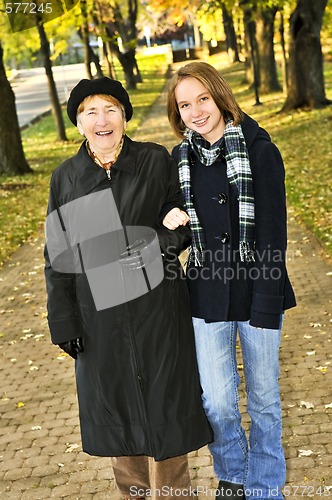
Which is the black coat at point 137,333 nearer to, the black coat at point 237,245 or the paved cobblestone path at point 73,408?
the black coat at point 237,245

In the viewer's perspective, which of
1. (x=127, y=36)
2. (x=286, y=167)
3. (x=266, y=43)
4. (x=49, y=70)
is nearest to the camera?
(x=286, y=167)

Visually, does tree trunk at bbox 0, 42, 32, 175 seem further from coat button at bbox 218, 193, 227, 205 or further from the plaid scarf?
coat button at bbox 218, 193, 227, 205

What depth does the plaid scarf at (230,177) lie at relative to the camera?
3.92 meters

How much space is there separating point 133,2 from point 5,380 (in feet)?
149

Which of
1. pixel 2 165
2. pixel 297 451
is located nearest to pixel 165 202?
pixel 297 451

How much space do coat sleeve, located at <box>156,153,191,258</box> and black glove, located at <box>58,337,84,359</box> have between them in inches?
25.1

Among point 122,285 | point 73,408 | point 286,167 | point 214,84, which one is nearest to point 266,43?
point 286,167

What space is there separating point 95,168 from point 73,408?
9.69 ft

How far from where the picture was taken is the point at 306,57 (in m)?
24.5

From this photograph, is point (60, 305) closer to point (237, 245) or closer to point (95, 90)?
point (237, 245)

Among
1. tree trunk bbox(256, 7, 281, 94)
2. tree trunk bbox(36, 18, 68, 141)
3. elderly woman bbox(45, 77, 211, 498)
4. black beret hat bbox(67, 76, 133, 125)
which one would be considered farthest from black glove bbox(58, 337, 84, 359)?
tree trunk bbox(256, 7, 281, 94)

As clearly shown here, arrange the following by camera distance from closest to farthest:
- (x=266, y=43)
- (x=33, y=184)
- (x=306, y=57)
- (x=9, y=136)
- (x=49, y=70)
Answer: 1. (x=33, y=184)
2. (x=9, y=136)
3. (x=306, y=57)
4. (x=49, y=70)
5. (x=266, y=43)

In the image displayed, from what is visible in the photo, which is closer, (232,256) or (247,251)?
(247,251)

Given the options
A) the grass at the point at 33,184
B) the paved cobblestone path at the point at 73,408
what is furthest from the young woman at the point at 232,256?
the grass at the point at 33,184
